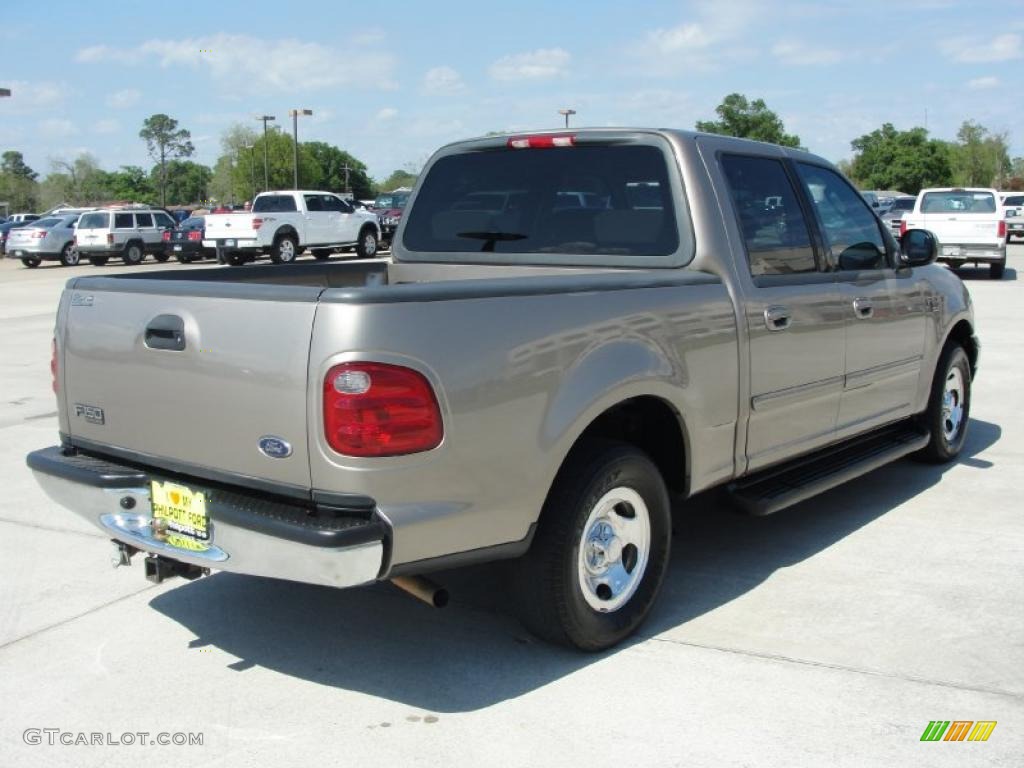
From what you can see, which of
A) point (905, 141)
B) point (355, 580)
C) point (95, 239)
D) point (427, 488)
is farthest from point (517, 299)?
point (905, 141)

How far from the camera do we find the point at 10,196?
119 meters

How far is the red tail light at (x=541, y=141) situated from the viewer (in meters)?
4.83

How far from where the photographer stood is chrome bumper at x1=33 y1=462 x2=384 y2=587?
3057mm

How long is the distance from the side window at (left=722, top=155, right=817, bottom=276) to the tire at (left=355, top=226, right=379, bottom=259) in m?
26.1

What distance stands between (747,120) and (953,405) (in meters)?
84.8

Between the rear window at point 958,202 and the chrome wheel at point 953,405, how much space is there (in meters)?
16.2

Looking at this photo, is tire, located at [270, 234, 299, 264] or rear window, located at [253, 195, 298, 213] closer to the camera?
tire, located at [270, 234, 299, 264]

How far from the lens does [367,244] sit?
30797mm

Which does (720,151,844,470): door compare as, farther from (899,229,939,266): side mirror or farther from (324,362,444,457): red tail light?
(324,362,444,457): red tail light

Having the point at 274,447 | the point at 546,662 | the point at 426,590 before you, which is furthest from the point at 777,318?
the point at 274,447

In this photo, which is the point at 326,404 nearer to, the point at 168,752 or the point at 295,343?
the point at 295,343

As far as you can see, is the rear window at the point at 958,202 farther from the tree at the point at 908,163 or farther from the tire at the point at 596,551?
the tree at the point at 908,163

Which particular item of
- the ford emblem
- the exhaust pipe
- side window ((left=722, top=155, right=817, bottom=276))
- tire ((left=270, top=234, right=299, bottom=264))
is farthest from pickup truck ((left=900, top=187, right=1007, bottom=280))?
the ford emblem

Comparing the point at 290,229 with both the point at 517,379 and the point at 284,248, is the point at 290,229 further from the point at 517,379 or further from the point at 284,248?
the point at 517,379
